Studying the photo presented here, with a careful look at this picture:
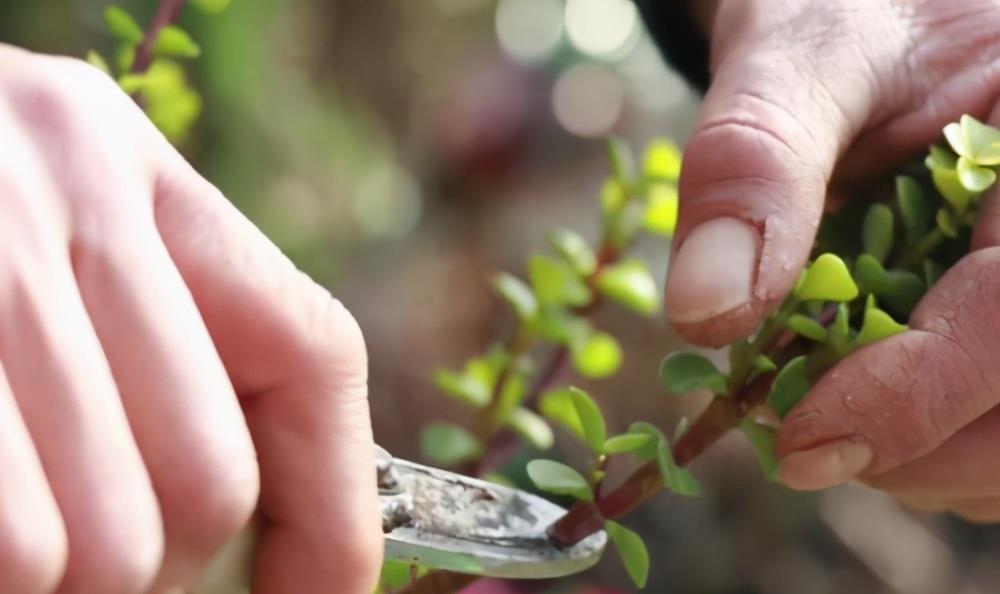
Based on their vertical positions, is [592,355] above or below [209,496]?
below

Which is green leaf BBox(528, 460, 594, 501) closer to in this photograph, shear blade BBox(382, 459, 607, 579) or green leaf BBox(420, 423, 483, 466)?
shear blade BBox(382, 459, 607, 579)

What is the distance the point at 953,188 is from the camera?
37cm

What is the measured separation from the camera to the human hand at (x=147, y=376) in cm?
22

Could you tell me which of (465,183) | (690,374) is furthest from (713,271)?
(465,183)

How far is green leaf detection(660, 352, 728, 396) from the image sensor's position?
1.17 feet

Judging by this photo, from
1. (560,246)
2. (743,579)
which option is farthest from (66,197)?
(743,579)

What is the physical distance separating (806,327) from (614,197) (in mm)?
191

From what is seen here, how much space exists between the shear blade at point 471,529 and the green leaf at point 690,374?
0.19 ft

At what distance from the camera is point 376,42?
1.21 m

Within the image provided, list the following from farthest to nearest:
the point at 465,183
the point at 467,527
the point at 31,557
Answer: the point at 465,183
the point at 467,527
the point at 31,557

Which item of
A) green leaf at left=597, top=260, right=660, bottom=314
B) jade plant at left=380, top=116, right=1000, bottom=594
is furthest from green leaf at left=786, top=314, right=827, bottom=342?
green leaf at left=597, top=260, right=660, bottom=314

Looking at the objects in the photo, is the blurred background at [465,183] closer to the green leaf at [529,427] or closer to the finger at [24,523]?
the green leaf at [529,427]

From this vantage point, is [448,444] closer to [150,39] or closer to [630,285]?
[630,285]

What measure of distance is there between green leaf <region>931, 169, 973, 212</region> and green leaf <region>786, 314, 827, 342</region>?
72mm
